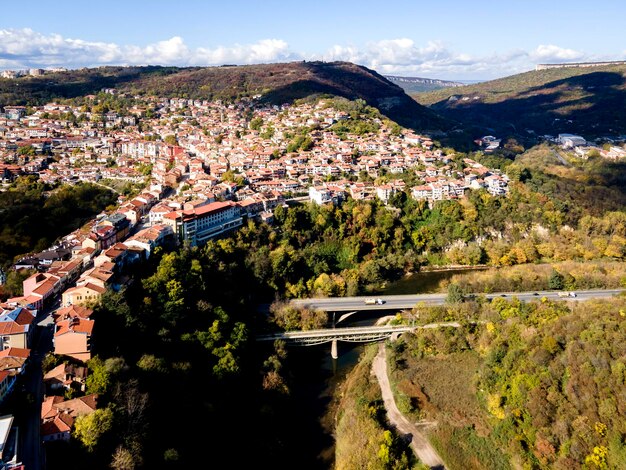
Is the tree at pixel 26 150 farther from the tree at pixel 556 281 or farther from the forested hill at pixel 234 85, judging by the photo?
the tree at pixel 556 281

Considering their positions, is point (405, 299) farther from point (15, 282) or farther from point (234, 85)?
point (234, 85)

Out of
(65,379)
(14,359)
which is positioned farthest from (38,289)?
(65,379)

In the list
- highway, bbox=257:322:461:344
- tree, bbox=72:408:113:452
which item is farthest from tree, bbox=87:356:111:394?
highway, bbox=257:322:461:344

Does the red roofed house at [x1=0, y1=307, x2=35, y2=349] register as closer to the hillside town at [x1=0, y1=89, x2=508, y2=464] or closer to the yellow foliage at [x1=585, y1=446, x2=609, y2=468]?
the hillside town at [x1=0, y1=89, x2=508, y2=464]

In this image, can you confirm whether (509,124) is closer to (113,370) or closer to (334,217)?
(334,217)

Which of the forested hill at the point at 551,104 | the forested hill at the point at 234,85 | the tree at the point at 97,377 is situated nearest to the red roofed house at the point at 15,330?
the tree at the point at 97,377

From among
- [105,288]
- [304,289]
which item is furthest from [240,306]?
[105,288]
